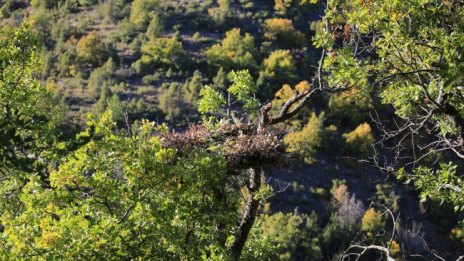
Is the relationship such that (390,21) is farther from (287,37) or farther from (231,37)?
(287,37)

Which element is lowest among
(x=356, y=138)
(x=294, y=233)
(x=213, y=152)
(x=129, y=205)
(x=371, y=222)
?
(x=356, y=138)

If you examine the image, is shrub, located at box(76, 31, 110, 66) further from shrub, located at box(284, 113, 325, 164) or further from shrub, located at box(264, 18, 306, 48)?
shrub, located at box(284, 113, 325, 164)

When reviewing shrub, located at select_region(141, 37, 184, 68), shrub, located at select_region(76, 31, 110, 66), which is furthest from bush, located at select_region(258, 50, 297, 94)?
A: shrub, located at select_region(76, 31, 110, 66)

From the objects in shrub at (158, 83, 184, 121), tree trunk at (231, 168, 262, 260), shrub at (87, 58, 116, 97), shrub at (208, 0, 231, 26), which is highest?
tree trunk at (231, 168, 262, 260)

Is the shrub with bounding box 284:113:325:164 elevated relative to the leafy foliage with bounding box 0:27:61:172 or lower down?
lower down

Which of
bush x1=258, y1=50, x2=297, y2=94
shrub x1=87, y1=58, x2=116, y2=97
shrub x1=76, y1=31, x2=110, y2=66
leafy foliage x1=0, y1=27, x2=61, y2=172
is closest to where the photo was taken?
leafy foliage x1=0, y1=27, x2=61, y2=172

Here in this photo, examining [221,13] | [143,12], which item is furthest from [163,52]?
[143,12]

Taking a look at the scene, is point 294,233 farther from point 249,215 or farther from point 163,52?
point 249,215

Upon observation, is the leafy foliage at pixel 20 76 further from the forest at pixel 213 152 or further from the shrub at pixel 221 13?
the shrub at pixel 221 13

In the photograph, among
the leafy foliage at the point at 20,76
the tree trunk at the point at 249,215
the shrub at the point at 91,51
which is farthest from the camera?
the shrub at the point at 91,51

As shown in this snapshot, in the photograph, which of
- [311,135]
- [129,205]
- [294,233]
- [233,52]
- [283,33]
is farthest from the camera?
[283,33]

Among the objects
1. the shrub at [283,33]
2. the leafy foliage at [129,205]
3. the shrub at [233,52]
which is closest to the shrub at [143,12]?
the shrub at [233,52]

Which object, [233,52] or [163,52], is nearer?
[163,52]

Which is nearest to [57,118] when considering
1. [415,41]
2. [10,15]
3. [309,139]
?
[415,41]
